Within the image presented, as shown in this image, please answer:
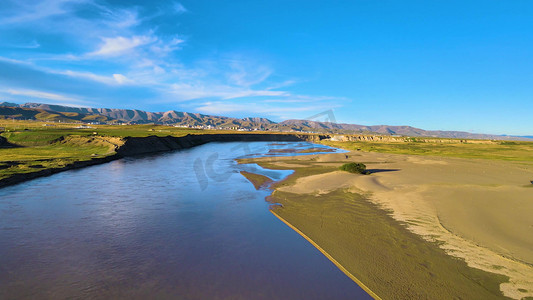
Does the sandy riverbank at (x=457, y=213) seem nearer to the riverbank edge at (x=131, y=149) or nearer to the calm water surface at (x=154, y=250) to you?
the calm water surface at (x=154, y=250)

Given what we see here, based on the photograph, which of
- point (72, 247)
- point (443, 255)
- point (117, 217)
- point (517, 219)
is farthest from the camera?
point (117, 217)

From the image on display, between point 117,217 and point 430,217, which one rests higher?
point 430,217

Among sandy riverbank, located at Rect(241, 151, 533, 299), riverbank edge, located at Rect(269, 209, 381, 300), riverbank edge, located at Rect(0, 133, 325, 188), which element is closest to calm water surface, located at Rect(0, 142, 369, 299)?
riverbank edge, located at Rect(269, 209, 381, 300)

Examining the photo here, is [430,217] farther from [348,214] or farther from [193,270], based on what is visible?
[193,270]

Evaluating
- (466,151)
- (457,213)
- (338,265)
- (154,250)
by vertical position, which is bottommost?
(154,250)

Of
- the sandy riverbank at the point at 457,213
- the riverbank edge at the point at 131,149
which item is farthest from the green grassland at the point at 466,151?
the riverbank edge at the point at 131,149

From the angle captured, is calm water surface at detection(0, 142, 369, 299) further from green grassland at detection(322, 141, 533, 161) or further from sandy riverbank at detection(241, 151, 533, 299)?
green grassland at detection(322, 141, 533, 161)

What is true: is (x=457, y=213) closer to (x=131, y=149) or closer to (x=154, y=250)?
(x=154, y=250)

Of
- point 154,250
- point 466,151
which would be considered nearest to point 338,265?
point 154,250

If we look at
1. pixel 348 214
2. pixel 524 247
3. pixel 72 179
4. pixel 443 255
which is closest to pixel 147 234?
pixel 348 214
